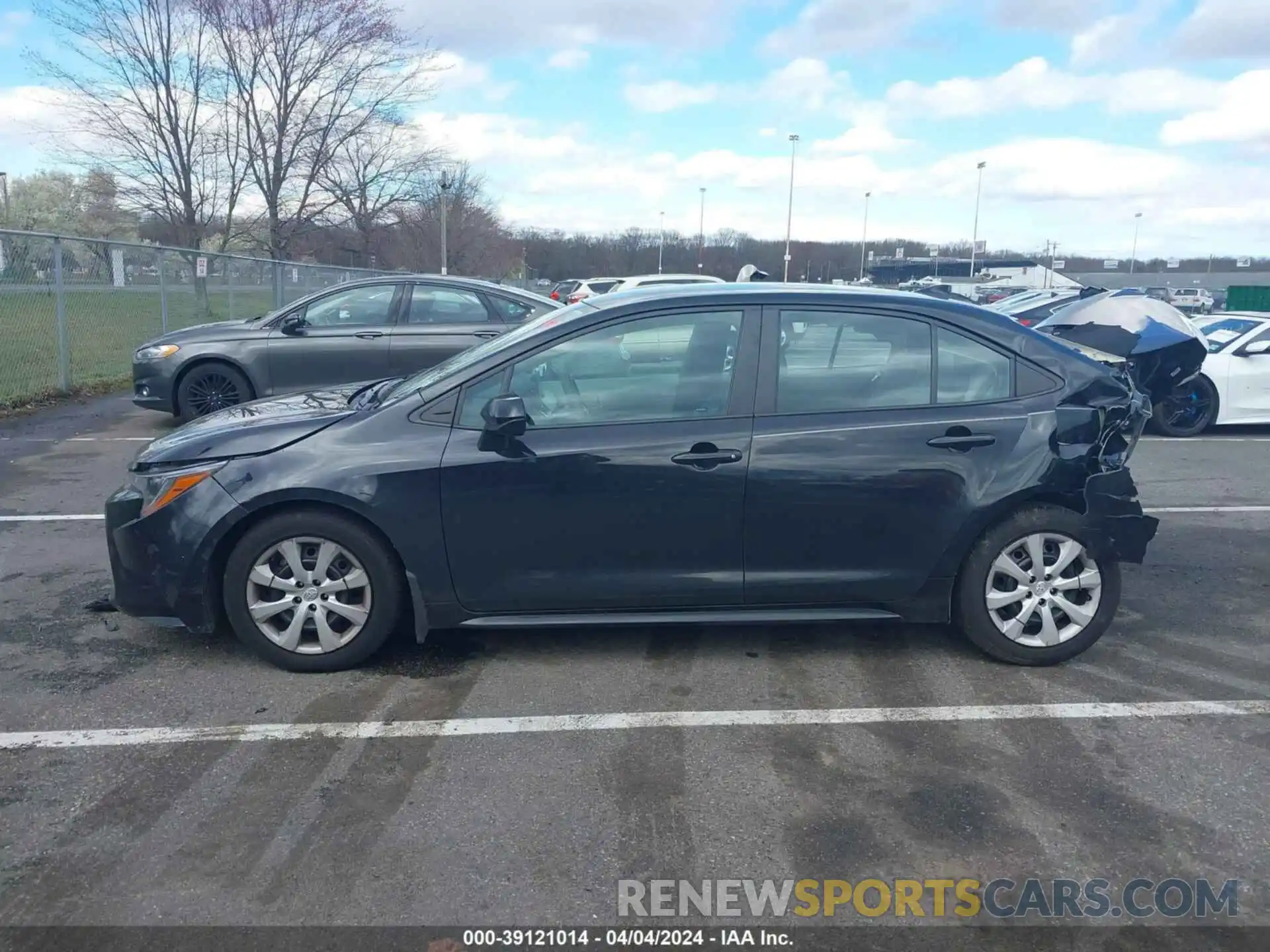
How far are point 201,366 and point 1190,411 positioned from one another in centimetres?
1041

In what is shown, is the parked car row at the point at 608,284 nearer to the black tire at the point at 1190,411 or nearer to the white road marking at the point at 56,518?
the black tire at the point at 1190,411

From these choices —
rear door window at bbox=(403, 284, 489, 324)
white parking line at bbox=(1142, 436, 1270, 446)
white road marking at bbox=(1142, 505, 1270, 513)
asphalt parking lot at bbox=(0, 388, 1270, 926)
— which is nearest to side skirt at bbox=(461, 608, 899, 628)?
asphalt parking lot at bbox=(0, 388, 1270, 926)

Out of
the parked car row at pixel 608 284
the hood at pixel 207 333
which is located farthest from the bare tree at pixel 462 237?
the hood at pixel 207 333

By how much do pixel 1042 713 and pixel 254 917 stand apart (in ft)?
9.76

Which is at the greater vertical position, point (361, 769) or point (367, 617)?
point (367, 617)

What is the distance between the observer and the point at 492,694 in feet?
13.6

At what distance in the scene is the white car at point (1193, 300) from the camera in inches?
1677

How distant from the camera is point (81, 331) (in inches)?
508

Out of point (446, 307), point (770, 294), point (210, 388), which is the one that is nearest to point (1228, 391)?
point (446, 307)

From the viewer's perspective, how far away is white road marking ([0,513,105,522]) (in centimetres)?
677

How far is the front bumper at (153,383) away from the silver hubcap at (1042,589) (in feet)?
27.8

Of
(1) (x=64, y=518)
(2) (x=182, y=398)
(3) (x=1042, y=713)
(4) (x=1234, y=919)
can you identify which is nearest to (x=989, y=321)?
(3) (x=1042, y=713)

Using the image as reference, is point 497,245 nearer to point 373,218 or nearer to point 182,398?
point 373,218

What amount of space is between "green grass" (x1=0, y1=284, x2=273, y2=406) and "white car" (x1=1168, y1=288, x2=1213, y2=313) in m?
38.4
